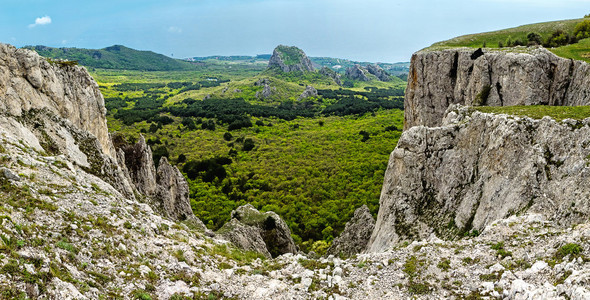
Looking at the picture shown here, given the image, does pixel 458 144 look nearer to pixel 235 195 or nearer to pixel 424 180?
pixel 424 180

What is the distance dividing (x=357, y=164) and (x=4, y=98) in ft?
191

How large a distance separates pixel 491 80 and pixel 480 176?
17788 millimetres

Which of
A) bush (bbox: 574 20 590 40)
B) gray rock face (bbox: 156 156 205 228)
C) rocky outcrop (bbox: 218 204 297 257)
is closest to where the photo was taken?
rocky outcrop (bbox: 218 204 297 257)

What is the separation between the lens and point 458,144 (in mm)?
22766

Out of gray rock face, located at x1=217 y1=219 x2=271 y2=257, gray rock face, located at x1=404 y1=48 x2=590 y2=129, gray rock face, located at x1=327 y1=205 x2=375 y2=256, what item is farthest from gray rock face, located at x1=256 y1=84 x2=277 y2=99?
gray rock face, located at x1=217 y1=219 x2=271 y2=257

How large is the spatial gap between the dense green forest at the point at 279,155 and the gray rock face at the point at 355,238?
778cm

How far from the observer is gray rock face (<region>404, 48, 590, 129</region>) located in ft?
94.2

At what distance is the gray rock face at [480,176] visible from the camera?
15.1 metres

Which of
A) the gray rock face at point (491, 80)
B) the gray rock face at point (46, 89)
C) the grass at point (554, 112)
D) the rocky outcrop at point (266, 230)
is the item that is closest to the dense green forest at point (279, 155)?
the rocky outcrop at point (266, 230)

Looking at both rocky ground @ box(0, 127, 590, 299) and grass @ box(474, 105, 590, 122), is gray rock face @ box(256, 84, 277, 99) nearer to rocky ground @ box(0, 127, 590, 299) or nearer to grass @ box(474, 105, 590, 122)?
grass @ box(474, 105, 590, 122)

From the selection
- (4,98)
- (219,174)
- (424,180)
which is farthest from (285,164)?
(4,98)

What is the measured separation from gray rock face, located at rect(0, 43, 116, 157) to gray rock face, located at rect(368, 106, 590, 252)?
25.8m

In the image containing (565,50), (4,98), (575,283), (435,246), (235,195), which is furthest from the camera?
(235,195)

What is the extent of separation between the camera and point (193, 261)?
48.4ft
